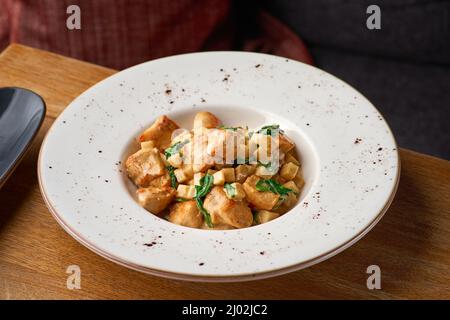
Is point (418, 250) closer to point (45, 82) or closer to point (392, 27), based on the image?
point (45, 82)

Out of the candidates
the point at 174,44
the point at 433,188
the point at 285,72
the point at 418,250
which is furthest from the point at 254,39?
the point at 418,250

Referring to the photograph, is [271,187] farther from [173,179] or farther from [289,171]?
[173,179]
